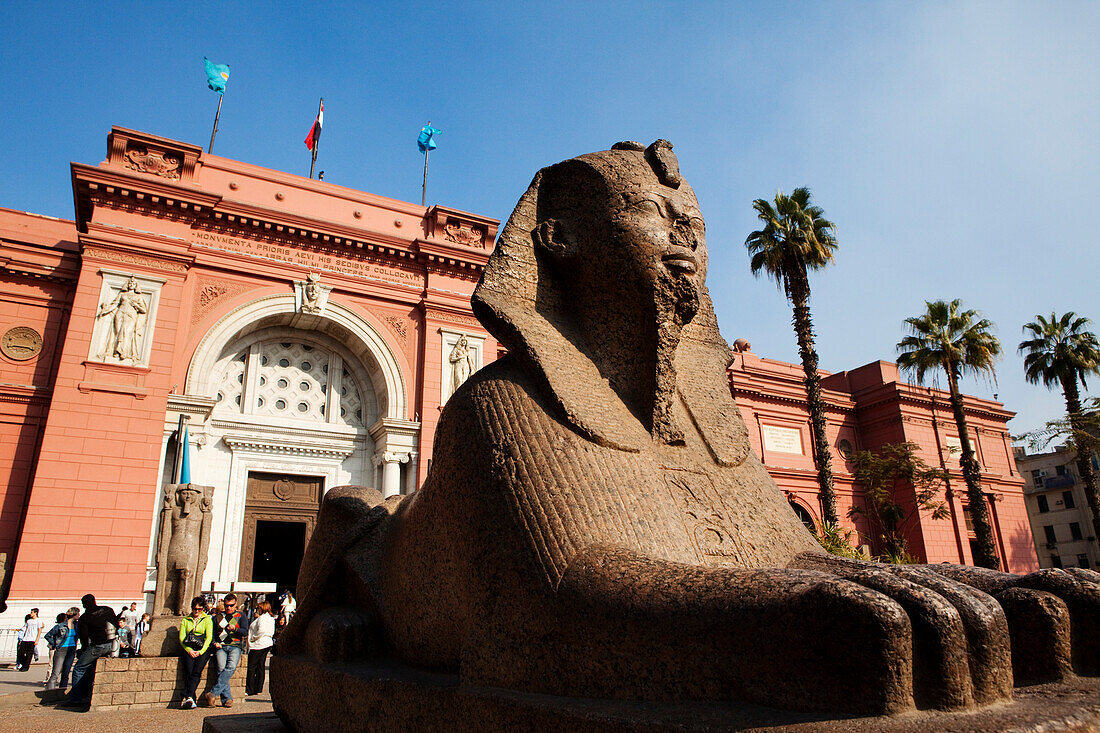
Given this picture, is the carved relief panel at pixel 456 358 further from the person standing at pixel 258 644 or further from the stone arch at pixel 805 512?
the stone arch at pixel 805 512

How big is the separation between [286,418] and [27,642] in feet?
19.7

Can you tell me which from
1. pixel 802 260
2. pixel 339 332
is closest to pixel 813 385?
pixel 802 260

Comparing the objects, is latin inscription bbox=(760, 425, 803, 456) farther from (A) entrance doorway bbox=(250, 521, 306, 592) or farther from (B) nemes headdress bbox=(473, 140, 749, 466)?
(B) nemes headdress bbox=(473, 140, 749, 466)

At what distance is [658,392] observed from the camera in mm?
2273

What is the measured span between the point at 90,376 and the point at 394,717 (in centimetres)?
1325

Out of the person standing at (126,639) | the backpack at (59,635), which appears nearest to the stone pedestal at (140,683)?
the backpack at (59,635)

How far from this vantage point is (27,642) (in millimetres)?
10078

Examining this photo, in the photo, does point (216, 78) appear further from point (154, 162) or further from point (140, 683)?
point (140, 683)

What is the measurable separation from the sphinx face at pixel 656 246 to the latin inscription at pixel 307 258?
46.4ft

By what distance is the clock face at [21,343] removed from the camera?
13320mm

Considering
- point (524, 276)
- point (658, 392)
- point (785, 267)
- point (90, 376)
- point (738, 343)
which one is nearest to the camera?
point (658, 392)

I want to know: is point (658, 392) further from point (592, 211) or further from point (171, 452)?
point (171, 452)

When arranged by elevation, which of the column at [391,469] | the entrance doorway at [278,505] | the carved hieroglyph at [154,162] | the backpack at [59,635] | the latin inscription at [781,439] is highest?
the carved hieroglyph at [154,162]

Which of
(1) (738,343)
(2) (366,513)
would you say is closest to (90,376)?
(2) (366,513)
